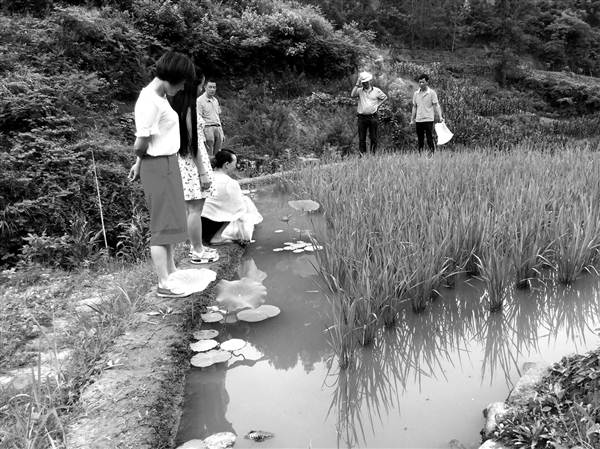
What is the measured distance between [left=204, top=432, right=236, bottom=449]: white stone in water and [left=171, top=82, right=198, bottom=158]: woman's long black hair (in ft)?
6.04

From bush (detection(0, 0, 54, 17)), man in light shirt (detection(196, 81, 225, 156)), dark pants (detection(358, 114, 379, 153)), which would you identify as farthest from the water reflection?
bush (detection(0, 0, 54, 17))

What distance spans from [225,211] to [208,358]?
5.20ft

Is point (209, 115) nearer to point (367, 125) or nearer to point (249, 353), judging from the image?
point (367, 125)

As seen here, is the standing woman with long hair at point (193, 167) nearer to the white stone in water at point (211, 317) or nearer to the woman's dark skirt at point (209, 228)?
the woman's dark skirt at point (209, 228)

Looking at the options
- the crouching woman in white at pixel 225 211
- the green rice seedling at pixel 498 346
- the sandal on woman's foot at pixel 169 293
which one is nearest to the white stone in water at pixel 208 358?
the sandal on woman's foot at pixel 169 293

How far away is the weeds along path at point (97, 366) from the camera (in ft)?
5.53

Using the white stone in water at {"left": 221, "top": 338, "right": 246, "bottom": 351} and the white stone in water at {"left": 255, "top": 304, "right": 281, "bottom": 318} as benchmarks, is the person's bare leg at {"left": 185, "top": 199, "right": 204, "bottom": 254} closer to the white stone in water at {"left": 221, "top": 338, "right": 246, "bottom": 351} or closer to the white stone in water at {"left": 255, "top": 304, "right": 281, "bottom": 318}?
the white stone in water at {"left": 255, "top": 304, "right": 281, "bottom": 318}

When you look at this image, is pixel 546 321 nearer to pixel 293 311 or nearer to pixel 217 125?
pixel 293 311

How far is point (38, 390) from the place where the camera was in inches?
69.6

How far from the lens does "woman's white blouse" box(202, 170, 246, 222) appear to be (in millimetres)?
3602

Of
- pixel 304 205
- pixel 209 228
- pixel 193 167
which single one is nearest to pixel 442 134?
pixel 304 205

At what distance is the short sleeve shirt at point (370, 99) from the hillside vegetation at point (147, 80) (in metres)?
0.90

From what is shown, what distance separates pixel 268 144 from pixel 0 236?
14.9 feet

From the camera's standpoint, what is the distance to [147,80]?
6.95m
